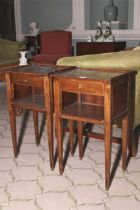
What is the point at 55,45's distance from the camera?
7.50m

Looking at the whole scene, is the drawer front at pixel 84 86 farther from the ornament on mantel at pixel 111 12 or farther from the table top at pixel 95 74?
the ornament on mantel at pixel 111 12

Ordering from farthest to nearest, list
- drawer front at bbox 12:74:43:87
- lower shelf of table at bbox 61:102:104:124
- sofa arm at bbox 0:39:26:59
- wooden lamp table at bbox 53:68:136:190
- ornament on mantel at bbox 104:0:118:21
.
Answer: ornament on mantel at bbox 104:0:118:21, sofa arm at bbox 0:39:26:59, drawer front at bbox 12:74:43:87, lower shelf of table at bbox 61:102:104:124, wooden lamp table at bbox 53:68:136:190

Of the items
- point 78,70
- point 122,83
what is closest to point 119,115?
point 122,83

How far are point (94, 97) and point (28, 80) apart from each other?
0.65m

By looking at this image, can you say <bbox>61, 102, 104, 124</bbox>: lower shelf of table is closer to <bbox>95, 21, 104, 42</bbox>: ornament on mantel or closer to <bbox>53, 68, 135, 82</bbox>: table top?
<bbox>53, 68, 135, 82</bbox>: table top

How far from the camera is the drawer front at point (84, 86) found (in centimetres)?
236

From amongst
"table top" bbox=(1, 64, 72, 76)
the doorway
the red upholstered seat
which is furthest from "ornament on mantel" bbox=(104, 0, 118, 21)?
"table top" bbox=(1, 64, 72, 76)

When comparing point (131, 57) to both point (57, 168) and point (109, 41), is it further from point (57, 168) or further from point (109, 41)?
point (109, 41)

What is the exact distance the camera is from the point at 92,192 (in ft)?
8.36

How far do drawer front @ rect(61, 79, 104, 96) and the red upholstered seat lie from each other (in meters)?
4.77

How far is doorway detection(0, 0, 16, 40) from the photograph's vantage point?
891 cm

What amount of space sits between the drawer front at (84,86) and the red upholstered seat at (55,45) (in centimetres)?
477

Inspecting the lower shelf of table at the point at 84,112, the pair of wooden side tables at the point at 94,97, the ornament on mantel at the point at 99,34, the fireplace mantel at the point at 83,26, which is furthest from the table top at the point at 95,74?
the fireplace mantel at the point at 83,26

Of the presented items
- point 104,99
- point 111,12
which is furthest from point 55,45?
point 104,99
